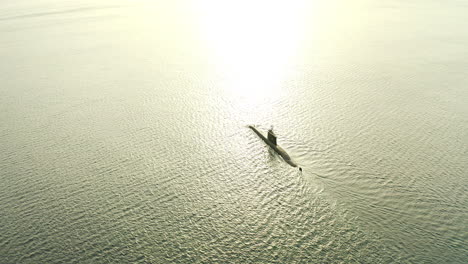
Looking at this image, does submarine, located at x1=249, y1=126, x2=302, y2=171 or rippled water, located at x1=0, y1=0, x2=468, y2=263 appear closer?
rippled water, located at x1=0, y1=0, x2=468, y2=263

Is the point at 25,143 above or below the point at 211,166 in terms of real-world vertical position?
below

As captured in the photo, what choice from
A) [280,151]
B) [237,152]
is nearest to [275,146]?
[280,151]

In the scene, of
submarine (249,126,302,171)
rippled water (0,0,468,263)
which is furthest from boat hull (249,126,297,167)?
rippled water (0,0,468,263)

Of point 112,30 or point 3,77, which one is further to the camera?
point 112,30

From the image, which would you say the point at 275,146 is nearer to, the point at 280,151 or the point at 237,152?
the point at 280,151

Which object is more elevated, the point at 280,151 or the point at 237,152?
the point at 280,151

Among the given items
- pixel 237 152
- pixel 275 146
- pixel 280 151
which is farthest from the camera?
pixel 237 152

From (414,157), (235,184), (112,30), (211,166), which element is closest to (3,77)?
(112,30)

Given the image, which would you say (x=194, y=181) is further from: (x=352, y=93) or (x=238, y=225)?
(x=352, y=93)

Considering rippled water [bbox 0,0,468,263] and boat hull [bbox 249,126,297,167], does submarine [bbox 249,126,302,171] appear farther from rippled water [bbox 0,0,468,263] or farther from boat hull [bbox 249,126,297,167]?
rippled water [bbox 0,0,468,263]
